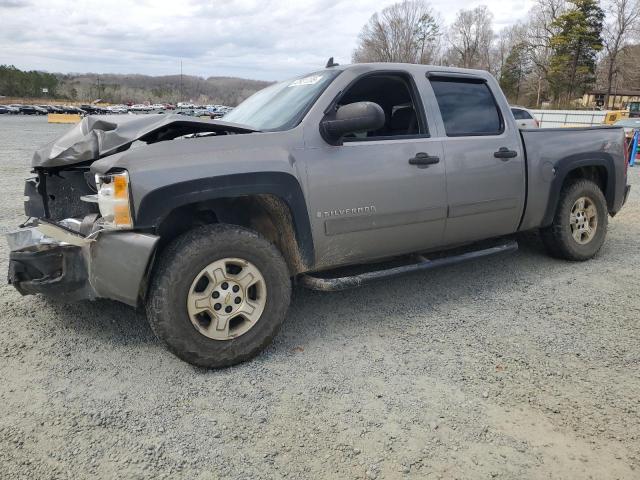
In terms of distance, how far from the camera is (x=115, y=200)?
282cm

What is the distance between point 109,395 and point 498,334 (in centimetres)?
252

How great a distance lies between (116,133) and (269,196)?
39.6 inches

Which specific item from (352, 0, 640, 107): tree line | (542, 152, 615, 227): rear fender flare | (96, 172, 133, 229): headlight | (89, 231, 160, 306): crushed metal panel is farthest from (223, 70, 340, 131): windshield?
(352, 0, 640, 107): tree line

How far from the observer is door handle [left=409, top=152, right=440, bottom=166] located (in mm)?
3717

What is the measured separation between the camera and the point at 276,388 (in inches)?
114

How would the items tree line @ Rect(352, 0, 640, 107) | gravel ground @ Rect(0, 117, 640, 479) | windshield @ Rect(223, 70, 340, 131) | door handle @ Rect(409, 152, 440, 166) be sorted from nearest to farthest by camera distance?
gravel ground @ Rect(0, 117, 640, 479), windshield @ Rect(223, 70, 340, 131), door handle @ Rect(409, 152, 440, 166), tree line @ Rect(352, 0, 640, 107)

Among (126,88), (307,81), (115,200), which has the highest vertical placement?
(126,88)

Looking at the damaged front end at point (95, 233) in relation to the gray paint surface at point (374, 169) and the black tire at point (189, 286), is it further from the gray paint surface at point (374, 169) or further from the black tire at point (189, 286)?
the black tire at point (189, 286)

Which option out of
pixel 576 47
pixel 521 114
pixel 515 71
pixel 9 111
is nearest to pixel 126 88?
pixel 9 111

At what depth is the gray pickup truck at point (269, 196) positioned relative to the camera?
290 centimetres

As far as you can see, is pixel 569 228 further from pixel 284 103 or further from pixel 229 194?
pixel 229 194

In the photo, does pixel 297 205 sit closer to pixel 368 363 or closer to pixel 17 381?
pixel 368 363

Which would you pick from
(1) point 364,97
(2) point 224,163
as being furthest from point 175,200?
(1) point 364,97

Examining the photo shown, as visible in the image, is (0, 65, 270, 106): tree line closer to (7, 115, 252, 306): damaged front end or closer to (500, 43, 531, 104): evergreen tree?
(500, 43, 531, 104): evergreen tree
